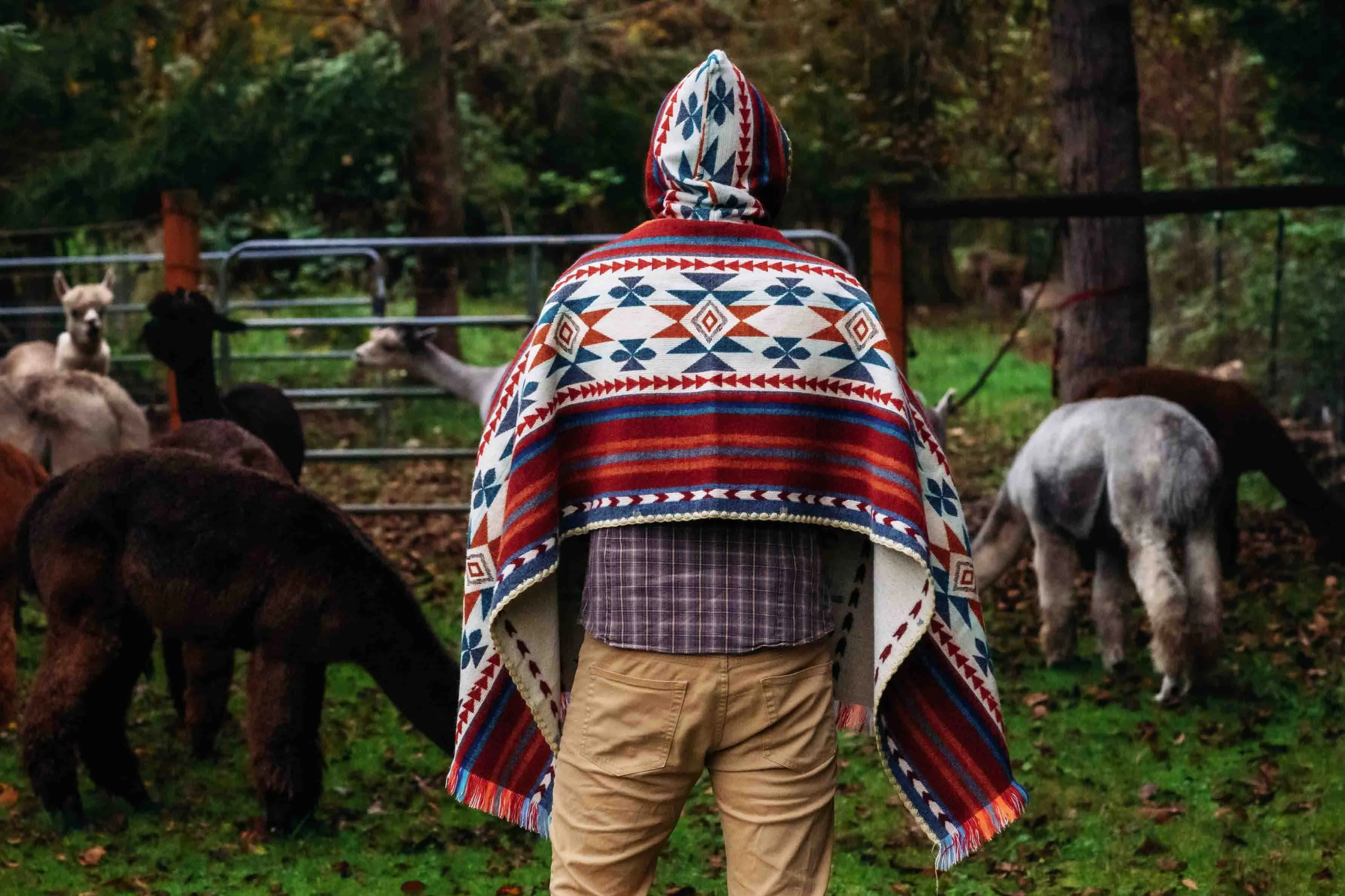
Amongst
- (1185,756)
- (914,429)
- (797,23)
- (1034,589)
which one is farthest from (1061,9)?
(797,23)

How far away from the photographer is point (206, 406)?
7.65 m

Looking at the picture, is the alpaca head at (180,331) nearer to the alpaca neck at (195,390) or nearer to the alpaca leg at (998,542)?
the alpaca neck at (195,390)

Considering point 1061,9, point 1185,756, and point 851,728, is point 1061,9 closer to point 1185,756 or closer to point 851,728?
point 1185,756

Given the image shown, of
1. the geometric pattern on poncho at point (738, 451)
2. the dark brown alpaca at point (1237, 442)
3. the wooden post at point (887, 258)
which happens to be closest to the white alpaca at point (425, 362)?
the wooden post at point (887, 258)

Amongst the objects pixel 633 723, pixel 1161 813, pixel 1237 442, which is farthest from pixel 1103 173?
pixel 633 723

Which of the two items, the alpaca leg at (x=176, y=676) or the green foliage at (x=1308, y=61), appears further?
the green foliage at (x=1308, y=61)

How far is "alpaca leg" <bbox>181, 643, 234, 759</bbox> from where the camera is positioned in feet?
21.2

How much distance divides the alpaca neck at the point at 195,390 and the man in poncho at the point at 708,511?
4868 millimetres

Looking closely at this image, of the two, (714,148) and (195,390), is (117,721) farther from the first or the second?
(714,148)

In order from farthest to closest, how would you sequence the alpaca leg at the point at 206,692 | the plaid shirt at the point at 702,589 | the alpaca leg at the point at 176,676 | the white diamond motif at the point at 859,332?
the alpaca leg at the point at 176,676 < the alpaca leg at the point at 206,692 < the white diamond motif at the point at 859,332 < the plaid shirt at the point at 702,589

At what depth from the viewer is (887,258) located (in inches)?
300

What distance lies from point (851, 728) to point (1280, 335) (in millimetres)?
9753

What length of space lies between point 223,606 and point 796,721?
309 centimetres

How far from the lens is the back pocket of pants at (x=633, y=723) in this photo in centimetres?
289
